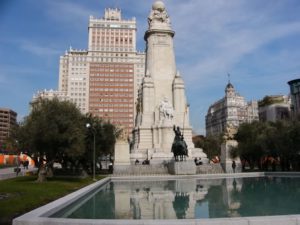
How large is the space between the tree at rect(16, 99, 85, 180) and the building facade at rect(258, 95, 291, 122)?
108 metres

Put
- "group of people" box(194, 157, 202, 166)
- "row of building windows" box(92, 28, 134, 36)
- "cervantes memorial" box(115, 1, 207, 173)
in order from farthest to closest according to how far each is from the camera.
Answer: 1. "row of building windows" box(92, 28, 134, 36)
2. "cervantes memorial" box(115, 1, 207, 173)
3. "group of people" box(194, 157, 202, 166)

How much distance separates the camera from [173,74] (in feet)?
183

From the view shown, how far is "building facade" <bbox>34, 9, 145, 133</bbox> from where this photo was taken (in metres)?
129

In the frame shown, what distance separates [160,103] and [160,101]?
3.00 ft

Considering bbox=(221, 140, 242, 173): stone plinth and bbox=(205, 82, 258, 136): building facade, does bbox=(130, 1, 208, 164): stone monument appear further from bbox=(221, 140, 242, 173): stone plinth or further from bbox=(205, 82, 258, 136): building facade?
bbox=(205, 82, 258, 136): building facade

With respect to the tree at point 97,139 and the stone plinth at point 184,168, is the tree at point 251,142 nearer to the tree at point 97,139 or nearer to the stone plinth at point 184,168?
the stone plinth at point 184,168

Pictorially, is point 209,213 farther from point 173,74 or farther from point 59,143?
point 173,74

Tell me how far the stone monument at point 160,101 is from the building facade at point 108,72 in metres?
71.8

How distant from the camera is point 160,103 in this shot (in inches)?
2100

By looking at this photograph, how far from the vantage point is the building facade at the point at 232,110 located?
160000 mm

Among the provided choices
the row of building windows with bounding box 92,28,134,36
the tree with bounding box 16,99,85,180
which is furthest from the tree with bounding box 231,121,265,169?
the row of building windows with bounding box 92,28,134,36

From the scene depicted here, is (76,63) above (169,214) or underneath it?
above

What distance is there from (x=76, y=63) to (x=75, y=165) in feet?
315

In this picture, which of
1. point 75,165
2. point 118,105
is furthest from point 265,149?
point 118,105
